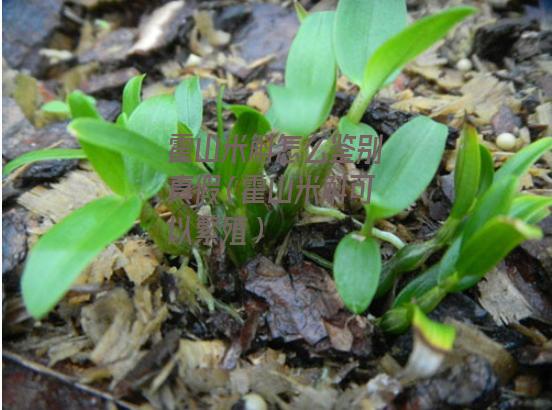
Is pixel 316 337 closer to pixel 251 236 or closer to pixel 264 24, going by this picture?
pixel 251 236

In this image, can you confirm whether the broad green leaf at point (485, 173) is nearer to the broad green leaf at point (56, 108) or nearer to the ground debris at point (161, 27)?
the broad green leaf at point (56, 108)

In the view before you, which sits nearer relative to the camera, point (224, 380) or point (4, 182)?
point (224, 380)

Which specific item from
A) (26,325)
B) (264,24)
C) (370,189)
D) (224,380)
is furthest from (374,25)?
(264,24)

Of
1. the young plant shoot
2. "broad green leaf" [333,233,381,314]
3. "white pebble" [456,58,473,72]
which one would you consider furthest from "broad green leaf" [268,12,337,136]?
"white pebble" [456,58,473,72]

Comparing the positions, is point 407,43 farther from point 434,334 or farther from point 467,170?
point 434,334

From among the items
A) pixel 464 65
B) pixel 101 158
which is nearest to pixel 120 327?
pixel 101 158

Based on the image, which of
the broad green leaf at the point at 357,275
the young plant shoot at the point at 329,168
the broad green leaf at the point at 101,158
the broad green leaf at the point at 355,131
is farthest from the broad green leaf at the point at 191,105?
the broad green leaf at the point at 357,275
